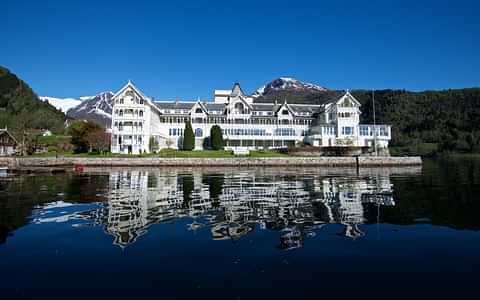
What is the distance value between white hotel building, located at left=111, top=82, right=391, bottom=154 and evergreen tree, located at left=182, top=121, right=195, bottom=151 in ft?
14.6

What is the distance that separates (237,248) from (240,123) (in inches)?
2712

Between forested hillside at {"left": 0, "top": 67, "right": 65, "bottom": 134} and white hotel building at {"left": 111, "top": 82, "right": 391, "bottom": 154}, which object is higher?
forested hillside at {"left": 0, "top": 67, "right": 65, "bottom": 134}

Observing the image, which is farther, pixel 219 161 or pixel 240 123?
pixel 240 123

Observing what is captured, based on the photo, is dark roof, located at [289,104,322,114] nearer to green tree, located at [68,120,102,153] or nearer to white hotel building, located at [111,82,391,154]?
white hotel building, located at [111,82,391,154]

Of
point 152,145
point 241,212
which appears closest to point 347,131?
point 152,145

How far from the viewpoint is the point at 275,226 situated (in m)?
12.2

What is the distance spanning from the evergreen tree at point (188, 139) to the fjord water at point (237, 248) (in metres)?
54.6

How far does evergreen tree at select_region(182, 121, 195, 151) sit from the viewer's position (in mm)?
72125

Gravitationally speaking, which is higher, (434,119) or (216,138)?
(434,119)

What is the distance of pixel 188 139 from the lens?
237ft

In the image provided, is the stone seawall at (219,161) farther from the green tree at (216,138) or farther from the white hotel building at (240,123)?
the green tree at (216,138)

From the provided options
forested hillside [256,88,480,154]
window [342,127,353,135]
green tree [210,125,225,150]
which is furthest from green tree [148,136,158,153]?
forested hillside [256,88,480,154]

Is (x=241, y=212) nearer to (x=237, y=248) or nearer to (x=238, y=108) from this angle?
(x=237, y=248)

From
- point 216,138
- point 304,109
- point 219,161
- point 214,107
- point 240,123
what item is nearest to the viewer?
point 219,161
